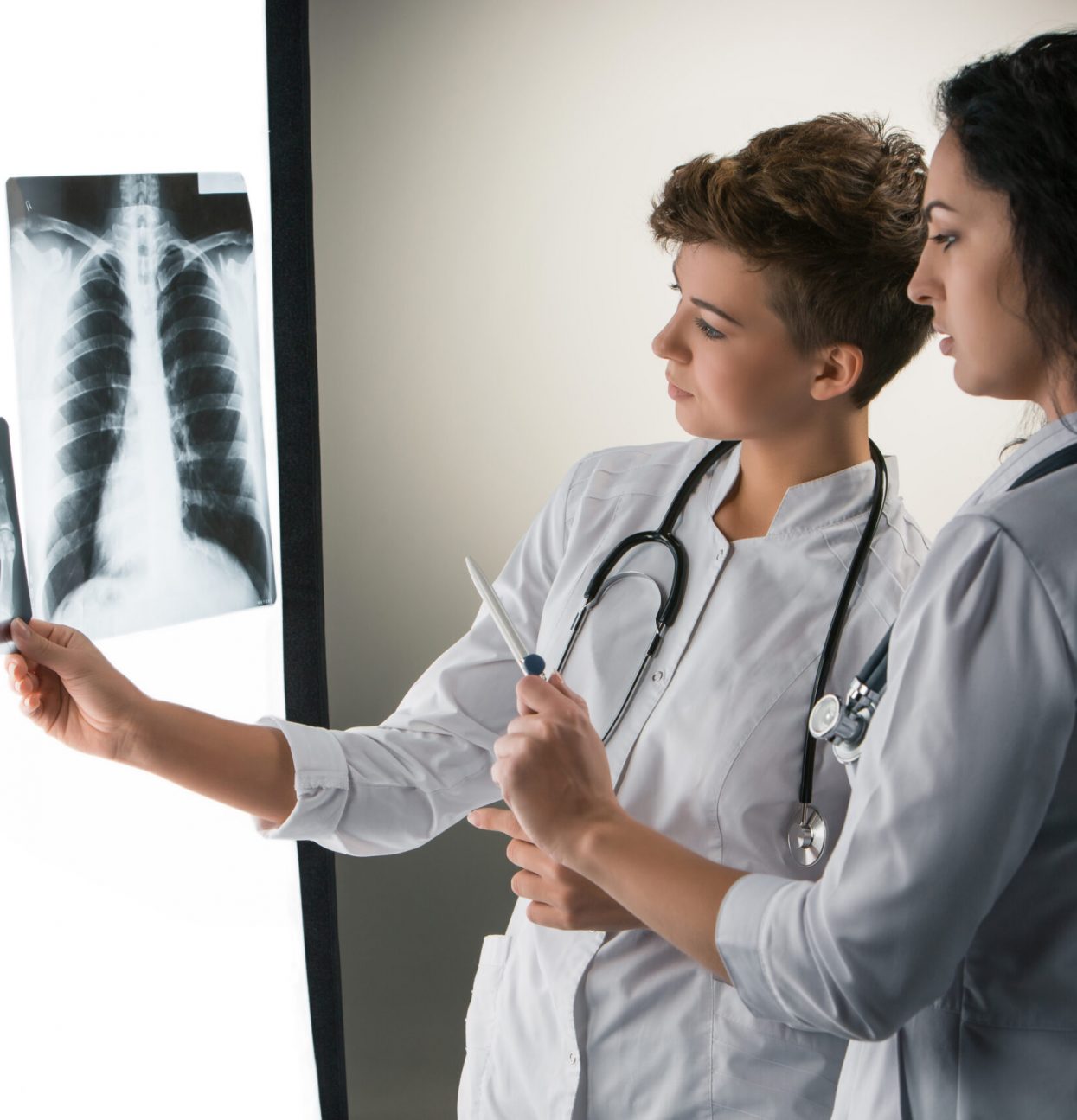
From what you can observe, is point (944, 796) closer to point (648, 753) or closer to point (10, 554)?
point (648, 753)

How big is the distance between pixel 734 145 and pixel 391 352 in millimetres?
653

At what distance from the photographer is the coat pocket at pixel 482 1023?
1031 mm

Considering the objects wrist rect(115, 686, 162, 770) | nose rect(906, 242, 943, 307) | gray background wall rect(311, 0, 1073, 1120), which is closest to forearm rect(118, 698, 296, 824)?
wrist rect(115, 686, 162, 770)

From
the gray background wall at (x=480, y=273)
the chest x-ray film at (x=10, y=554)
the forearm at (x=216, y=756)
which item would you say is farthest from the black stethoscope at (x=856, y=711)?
the gray background wall at (x=480, y=273)

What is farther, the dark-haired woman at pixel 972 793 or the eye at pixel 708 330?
the eye at pixel 708 330

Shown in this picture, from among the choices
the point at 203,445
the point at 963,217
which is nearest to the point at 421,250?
the point at 203,445

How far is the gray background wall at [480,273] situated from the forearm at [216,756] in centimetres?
93

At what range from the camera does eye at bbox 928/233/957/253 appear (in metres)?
0.70

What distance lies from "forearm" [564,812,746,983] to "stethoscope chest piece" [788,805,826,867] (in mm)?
190

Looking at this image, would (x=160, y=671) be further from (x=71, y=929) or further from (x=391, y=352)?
(x=391, y=352)

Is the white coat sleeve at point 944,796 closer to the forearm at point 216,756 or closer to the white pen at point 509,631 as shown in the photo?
the white pen at point 509,631

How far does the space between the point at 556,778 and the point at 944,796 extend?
27 cm

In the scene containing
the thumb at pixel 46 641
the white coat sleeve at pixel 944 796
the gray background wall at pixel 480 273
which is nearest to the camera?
the white coat sleeve at pixel 944 796

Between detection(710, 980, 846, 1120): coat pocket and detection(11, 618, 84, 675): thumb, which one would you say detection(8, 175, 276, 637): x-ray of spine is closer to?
detection(11, 618, 84, 675): thumb
